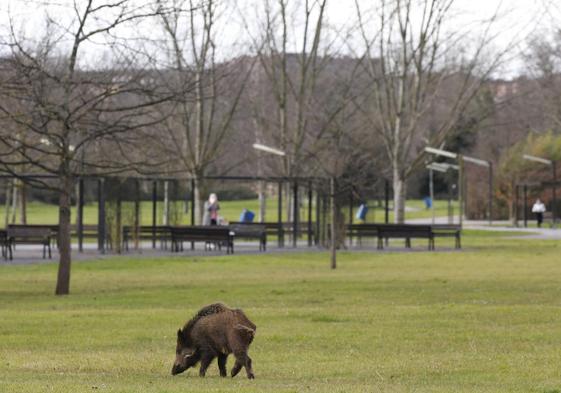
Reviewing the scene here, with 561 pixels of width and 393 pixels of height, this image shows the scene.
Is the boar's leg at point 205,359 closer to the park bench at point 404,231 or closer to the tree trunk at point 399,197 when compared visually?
the park bench at point 404,231

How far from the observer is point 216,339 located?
11953 mm

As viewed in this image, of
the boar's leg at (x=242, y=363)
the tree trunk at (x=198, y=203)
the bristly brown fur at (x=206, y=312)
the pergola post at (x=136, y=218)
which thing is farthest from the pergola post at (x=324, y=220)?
the boar's leg at (x=242, y=363)

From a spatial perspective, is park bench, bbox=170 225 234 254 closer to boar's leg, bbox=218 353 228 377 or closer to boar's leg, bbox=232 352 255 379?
boar's leg, bbox=218 353 228 377

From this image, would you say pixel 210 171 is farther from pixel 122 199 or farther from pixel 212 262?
pixel 212 262

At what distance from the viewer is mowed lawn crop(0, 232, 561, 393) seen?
1245 centimetres

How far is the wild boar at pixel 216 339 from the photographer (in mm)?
11766

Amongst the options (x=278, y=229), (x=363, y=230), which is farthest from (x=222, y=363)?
(x=278, y=229)

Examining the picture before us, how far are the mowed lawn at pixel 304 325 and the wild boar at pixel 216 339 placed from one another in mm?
180

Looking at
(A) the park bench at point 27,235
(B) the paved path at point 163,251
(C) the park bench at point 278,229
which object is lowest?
(B) the paved path at point 163,251

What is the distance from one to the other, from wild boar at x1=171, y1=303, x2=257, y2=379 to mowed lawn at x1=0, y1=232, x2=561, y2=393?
18 centimetres

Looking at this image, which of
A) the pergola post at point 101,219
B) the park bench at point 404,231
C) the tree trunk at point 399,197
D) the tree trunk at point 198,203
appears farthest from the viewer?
the tree trunk at point 399,197

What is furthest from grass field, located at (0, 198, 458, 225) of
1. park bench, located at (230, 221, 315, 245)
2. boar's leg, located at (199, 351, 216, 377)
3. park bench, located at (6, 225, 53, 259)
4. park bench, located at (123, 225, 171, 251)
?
boar's leg, located at (199, 351, 216, 377)

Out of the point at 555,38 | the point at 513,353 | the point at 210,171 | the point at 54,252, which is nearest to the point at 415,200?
the point at 210,171

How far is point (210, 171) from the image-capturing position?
256 ft
